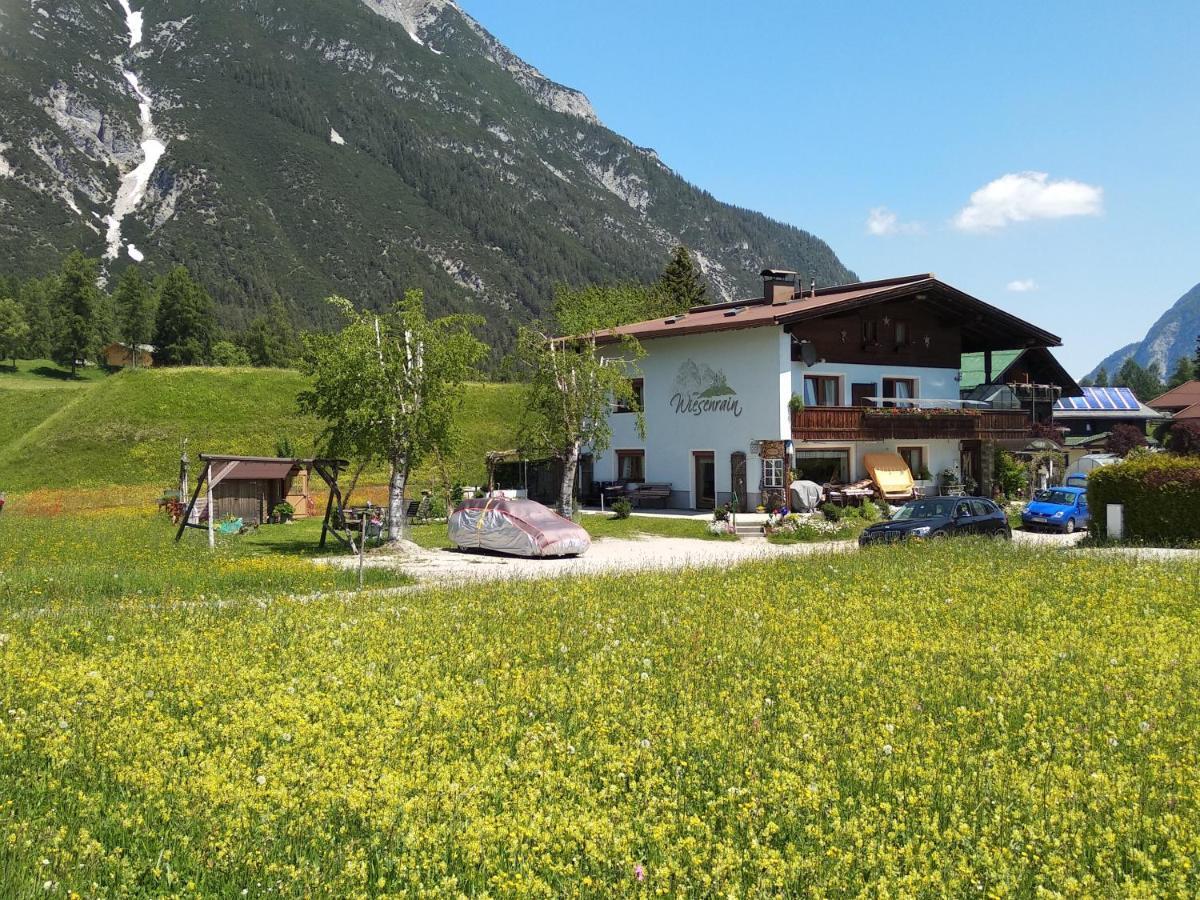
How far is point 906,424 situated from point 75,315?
266ft

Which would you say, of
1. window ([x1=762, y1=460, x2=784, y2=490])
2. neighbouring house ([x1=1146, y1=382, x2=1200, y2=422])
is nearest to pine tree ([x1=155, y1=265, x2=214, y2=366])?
window ([x1=762, y1=460, x2=784, y2=490])

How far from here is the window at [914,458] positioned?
1633 inches

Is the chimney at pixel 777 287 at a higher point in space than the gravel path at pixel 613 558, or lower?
higher

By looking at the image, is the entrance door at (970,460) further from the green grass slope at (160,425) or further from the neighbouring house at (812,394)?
the green grass slope at (160,425)

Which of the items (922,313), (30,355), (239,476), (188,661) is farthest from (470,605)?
(30,355)

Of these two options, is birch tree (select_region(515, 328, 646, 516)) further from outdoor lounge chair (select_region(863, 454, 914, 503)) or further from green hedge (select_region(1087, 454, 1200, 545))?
green hedge (select_region(1087, 454, 1200, 545))

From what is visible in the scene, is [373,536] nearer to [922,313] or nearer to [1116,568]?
[1116,568]

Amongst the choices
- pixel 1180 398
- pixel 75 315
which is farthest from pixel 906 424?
pixel 75 315

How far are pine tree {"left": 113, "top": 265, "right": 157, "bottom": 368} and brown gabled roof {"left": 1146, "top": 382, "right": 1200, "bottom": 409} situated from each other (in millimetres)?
103139

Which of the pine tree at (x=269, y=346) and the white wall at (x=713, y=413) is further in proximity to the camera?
the pine tree at (x=269, y=346)

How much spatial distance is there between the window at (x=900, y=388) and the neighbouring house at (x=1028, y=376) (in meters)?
6.83

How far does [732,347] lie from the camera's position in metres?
38.7

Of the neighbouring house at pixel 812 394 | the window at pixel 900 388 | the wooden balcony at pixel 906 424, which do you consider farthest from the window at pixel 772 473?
the window at pixel 900 388

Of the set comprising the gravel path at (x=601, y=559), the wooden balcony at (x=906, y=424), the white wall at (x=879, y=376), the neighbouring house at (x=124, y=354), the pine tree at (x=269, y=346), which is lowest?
the gravel path at (x=601, y=559)
